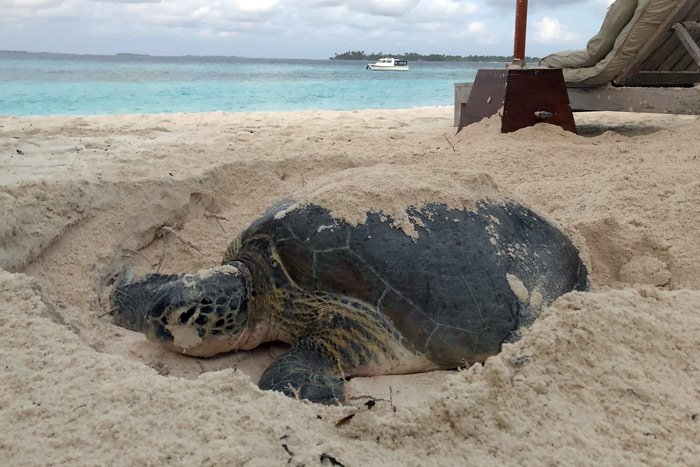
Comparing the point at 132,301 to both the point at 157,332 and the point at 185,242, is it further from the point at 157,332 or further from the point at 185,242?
the point at 185,242

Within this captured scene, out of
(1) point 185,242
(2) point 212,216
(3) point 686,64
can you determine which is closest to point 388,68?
(3) point 686,64

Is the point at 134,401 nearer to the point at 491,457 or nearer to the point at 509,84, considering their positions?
the point at 491,457

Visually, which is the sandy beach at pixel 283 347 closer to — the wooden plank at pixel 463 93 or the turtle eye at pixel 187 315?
the turtle eye at pixel 187 315

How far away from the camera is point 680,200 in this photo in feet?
7.55

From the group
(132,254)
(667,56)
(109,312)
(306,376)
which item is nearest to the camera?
(306,376)

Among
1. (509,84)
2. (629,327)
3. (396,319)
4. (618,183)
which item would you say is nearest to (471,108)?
(509,84)

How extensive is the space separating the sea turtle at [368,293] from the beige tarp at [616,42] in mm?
3147

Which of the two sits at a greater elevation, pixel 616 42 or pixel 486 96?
pixel 616 42

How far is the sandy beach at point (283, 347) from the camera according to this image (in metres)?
0.85

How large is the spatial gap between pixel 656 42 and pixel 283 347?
436 centimetres

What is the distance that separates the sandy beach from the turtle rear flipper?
52 millimetres

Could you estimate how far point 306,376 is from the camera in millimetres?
1556

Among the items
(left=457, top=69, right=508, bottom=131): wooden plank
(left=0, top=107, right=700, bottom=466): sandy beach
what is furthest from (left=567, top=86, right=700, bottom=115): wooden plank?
(left=457, top=69, right=508, bottom=131): wooden plank

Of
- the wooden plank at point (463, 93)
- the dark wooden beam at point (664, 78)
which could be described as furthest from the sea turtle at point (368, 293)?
the dark wooden beam at point (664, 78)
